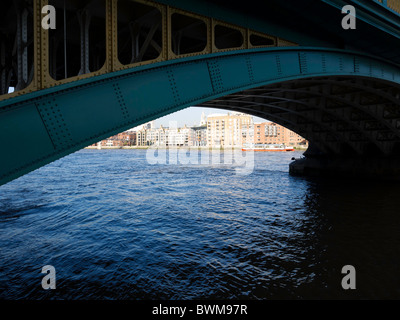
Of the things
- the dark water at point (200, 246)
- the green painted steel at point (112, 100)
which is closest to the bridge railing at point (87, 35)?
the green painted steel at point (112, 100)

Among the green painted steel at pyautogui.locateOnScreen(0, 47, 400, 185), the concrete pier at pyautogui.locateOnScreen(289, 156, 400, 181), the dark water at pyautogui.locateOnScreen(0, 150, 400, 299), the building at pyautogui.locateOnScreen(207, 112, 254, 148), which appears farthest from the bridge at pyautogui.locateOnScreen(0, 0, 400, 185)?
the building at pyautogui.locateOnScreen(207, 112, 254, 148)

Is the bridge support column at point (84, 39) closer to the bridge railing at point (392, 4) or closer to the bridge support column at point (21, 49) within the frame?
the bridge support column at point (21, 49)

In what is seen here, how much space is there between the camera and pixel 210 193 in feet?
76.1

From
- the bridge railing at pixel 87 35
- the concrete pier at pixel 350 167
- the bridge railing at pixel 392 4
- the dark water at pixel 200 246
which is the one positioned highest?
the bridge railing at pixel 392 4

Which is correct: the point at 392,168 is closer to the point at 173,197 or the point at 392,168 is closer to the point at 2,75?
the point at 173,197

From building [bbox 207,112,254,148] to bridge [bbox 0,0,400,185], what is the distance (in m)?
162

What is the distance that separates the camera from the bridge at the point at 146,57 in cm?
580

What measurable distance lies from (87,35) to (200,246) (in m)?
8.05

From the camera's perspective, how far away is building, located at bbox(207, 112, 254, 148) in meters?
178

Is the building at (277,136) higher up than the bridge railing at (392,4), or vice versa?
the building at (277,136)

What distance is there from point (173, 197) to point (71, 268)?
12.8 metres

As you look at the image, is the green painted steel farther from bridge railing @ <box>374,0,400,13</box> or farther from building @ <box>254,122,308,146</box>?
building @ <box>254,122,308,146</box>

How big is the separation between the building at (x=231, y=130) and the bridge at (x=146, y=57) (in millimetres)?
161714
